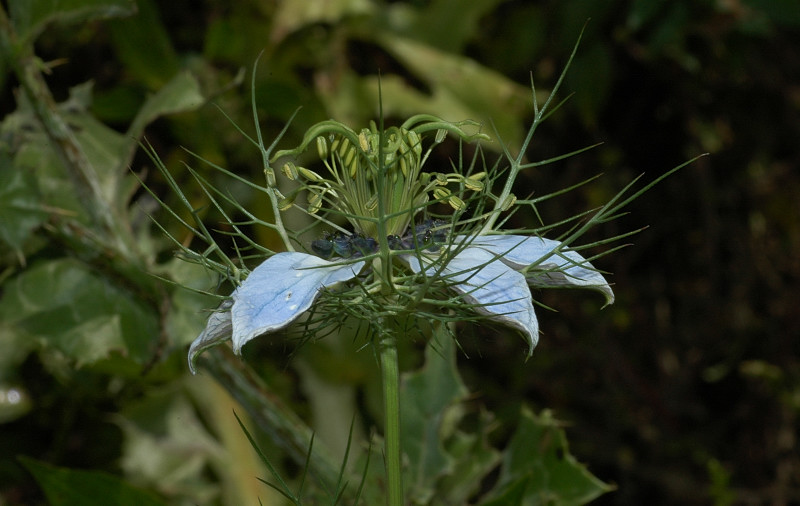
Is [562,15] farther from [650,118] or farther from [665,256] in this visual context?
A: [665,256]

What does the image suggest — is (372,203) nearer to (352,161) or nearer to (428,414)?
(352,161)

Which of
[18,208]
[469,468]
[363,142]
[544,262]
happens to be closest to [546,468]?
[469,468]

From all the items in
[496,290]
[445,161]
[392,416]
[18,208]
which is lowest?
[445,161]

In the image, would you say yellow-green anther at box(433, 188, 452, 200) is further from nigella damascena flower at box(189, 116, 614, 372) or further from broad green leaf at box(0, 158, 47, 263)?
broad green leaf at box(0, 158, 47, 263)

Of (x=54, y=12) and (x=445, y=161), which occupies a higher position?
(x=54, y=12)

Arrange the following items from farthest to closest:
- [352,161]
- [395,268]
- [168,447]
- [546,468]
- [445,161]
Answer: [445,161] → [168,447] → [546,468] → [352,161] → [395,268]

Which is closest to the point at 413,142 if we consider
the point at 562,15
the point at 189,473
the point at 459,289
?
the point at 459,289
